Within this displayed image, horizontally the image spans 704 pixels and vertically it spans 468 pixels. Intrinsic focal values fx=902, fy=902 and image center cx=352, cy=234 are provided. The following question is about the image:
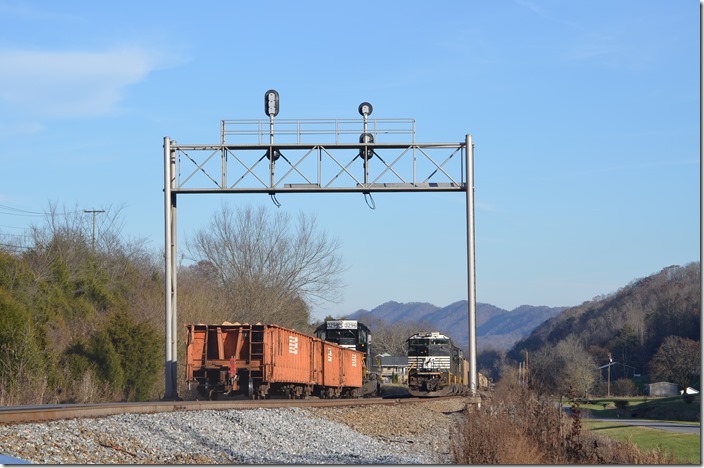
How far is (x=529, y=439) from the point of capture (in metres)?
17.8

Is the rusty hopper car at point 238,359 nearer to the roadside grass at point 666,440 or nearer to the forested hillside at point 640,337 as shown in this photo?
the roadside grass at point 666,440

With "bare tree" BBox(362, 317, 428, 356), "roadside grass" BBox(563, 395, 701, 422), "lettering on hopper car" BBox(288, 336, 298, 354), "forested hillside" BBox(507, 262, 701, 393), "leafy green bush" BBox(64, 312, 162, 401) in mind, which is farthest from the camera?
"bare tree" BBox(362, 317, 428, 356)

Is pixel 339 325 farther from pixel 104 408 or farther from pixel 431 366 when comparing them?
pixel 104 408

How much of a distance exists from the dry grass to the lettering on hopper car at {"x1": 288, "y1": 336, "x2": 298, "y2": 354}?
12537 mm

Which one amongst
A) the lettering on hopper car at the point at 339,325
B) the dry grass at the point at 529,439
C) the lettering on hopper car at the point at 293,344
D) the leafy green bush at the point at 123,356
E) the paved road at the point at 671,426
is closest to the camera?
the dry grass at the point at 529,439

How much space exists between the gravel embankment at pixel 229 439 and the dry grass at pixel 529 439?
106 centimetres

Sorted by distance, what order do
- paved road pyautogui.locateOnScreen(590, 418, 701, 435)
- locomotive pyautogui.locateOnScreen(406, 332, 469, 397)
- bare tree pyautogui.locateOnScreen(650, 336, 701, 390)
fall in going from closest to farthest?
locomotive pyautogui.locateOnScreen(406, 332, 469, 397) → paved road pyautogui.locateOnScreen(590, 418, 701, 435) → bare tree pyautogui.locateOnScreen(650, 336, 701, 390)

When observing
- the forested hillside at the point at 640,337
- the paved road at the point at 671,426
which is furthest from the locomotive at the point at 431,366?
the forested hillside at the point at 640,337

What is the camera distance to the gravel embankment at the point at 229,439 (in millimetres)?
13305

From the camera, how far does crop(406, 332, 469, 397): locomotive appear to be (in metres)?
44.7

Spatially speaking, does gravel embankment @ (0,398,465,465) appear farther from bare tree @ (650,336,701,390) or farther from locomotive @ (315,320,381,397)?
bare tree @ (650,336,701,390)

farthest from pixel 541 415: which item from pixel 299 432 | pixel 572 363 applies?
pixel 572 363

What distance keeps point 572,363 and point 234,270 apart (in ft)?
153

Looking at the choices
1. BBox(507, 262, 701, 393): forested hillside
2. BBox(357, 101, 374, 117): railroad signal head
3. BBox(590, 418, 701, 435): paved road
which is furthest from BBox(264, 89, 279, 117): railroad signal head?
BBox(507, 262, 701, 393): forested hillside
